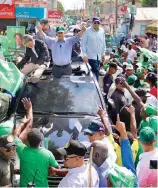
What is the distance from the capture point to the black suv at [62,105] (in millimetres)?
6699

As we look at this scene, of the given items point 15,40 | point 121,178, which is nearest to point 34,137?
point 121,178

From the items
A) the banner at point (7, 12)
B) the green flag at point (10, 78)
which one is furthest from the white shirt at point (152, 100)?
the banner at point (7, 12)

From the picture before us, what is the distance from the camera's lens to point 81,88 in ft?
25.7

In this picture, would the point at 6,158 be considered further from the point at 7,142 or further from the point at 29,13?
the point at 29,13

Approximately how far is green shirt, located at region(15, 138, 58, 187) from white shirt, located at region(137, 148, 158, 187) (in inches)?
36.8

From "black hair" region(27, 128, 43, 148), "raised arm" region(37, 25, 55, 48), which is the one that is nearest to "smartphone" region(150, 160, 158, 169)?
"black hair" region(27, 128, 43, 148)

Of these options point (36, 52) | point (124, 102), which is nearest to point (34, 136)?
point (124, 102)

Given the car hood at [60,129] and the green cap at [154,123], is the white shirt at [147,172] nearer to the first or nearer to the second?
the green cap at [154,123]

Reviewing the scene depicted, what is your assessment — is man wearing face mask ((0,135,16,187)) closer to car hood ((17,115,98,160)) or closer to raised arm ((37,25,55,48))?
car hood ((17,115,98,160))

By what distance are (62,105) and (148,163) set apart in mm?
2962

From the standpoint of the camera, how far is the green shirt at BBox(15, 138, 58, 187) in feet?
15.9

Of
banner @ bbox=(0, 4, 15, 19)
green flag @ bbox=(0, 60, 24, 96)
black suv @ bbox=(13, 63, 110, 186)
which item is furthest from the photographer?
banner @ bbox=(0, 4, 15, 19)

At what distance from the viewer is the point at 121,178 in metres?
3.86

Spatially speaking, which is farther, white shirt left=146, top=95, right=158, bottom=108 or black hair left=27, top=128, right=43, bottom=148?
white shirt left=146, top=95, right=158, bottom=108
